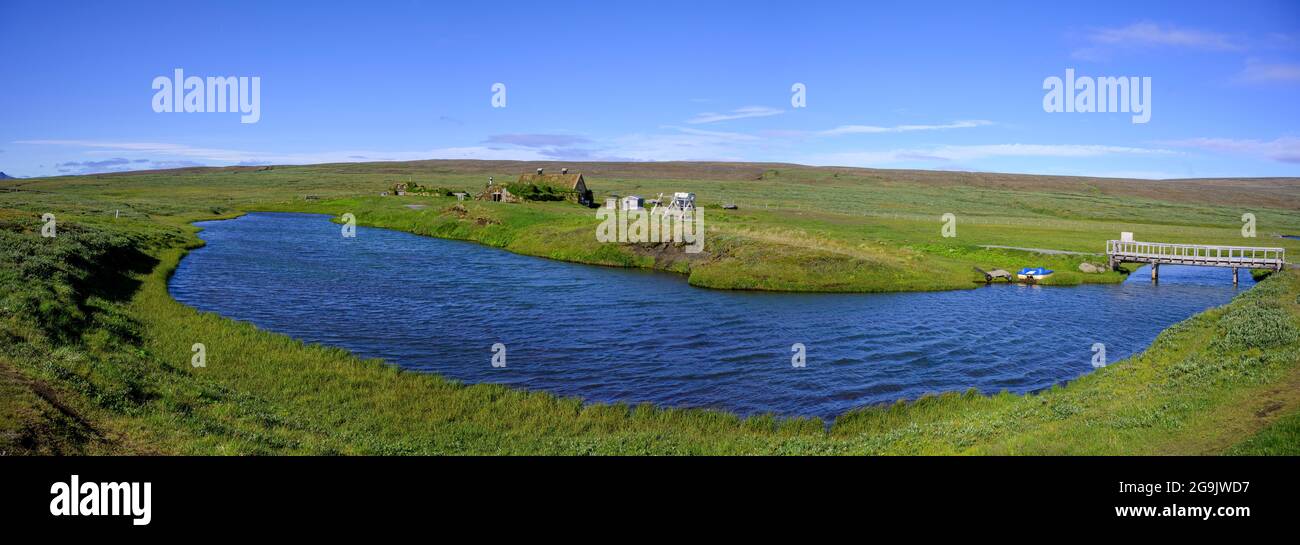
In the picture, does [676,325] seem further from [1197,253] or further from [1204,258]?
[1197,253]

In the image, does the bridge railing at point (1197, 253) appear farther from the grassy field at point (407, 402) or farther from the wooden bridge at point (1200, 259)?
the grassy field at point (407, 402)

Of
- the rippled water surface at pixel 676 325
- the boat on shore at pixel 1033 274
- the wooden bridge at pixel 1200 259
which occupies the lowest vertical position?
the rippled water surface at pixel 676 325

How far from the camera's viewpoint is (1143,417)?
54.5 ft

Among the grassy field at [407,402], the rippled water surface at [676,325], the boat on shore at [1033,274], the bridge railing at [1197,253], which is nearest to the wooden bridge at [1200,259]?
the bridge railing at [1197,253]

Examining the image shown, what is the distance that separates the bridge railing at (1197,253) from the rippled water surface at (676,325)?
1864 mm

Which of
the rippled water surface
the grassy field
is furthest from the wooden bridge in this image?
the grassy field

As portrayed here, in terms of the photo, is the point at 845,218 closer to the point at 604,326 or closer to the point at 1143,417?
the point at 604,326

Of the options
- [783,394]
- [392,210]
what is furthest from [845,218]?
[783,394]

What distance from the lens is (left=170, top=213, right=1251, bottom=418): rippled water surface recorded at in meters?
25.7

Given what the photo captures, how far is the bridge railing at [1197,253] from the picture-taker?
5403cm

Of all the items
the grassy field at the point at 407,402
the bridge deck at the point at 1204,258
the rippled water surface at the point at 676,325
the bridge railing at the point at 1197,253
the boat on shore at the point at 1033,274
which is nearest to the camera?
the grassy field at the point at 407,402
